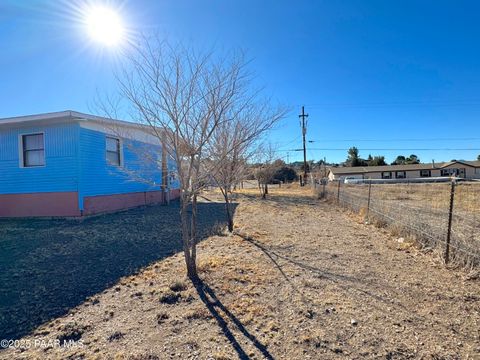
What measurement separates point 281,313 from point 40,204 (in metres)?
8.82

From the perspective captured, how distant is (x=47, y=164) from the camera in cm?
845

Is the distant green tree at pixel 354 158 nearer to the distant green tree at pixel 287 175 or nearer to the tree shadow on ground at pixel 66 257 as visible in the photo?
the distant green tree at pixel 287 175

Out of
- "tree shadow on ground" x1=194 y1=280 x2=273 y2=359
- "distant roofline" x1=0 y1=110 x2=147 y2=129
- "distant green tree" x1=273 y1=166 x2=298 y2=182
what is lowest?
"tree shadow on ground" x1=194 y1=280 x2=273 y2=359

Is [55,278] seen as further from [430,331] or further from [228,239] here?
[430,331]

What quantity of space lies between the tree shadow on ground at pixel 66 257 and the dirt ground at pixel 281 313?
0.28m

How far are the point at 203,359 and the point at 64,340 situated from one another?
3.99 feet

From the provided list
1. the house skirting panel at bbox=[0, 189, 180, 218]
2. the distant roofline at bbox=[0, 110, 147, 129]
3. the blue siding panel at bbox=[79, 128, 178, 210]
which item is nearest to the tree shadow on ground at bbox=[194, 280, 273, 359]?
the blue siding panel at bbox=[79, 128, 178, 210]

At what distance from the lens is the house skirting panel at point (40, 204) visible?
27.1 feet

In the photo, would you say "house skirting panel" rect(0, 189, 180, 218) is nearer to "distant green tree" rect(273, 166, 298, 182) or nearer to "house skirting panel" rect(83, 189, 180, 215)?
"house skirting panel" rect(83, 189, 180, 215)

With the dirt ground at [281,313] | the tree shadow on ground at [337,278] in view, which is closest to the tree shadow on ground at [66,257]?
the dirt ground at [281,313]

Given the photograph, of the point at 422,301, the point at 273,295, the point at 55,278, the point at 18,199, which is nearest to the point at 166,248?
the point at 55,278

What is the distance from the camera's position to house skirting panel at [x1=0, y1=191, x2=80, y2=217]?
8.27m

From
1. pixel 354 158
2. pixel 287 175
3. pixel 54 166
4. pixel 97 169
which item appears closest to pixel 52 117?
pixel 54 166

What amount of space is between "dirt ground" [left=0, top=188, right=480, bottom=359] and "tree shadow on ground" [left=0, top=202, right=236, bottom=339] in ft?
0.93
